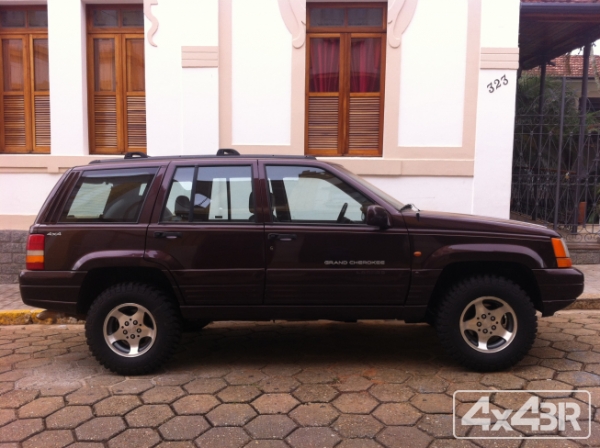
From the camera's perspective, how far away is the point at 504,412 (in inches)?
142

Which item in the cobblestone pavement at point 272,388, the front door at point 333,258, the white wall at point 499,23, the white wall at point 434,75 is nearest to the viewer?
the cobblestone pavement at point 272,388

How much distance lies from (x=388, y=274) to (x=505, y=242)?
38.2 inches

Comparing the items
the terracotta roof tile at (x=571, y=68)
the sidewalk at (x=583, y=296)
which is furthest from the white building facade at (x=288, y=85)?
the terracotta roof tile at (x=571, y=68)

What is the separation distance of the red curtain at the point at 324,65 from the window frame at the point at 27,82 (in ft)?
13.8

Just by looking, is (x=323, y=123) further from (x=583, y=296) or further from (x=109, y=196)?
(x=109, y=196)

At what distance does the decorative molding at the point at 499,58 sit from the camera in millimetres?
7680

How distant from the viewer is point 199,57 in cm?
786

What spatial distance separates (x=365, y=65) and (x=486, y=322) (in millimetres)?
5133

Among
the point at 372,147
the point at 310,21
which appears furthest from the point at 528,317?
the point at 310,21

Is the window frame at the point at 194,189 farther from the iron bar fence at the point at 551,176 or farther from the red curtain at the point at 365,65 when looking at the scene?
the iron bar fence at the point at 551,176

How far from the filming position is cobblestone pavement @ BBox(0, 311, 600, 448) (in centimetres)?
333

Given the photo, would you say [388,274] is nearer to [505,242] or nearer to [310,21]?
[505,242]

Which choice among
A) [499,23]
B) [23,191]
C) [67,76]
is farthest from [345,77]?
[23,191]

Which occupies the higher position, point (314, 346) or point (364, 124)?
point (364, 124)
